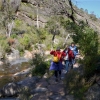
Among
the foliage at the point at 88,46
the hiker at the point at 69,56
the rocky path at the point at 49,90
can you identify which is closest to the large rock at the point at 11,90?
the rocky path at the point at 49,90

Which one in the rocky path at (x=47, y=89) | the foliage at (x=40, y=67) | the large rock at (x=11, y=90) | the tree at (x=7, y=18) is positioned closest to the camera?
the rocky path at (x=47, y=89)

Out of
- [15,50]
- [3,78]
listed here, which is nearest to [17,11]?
[15,50]

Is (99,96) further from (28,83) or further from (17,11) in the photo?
(17,11)

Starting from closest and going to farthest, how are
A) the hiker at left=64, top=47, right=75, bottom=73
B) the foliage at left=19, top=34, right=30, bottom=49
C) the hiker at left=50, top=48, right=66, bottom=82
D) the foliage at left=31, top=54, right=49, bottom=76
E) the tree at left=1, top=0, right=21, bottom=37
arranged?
the hiker at left=50, top=48, right=66, bottom=82, the hiker at left=64, top=47, right=75, bottom=73, the foliage at left=31, top=54, right=49, bottom=76, the foliage at left=19, top=34, right=30, bottom=49, the tree at left=1, top=0, right=21, bottom=37

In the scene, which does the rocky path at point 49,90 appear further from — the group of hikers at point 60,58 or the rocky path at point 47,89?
the group of hikers at point 60,58

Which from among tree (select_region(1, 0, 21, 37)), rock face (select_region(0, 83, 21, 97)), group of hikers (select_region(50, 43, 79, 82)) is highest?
tree (select_region(1, 0, 21, 37))

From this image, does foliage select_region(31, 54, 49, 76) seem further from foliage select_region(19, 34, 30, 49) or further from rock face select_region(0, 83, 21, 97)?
foliage select_region(19, 34, 30, 49)

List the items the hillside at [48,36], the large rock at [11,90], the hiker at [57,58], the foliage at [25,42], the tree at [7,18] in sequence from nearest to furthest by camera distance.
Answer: the hillside at [48,36]
the large rock at [11,90]
the hiker at [57,58]
the foliage at [25,42]
the tree at [7,18]

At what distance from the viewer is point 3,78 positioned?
1689cm

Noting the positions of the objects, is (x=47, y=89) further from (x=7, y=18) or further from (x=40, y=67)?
(x=7, y=18)

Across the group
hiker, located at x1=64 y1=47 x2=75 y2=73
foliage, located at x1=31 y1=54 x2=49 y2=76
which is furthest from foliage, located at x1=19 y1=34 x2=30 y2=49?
hiker, located at x1=64 y1=47 x2=75 y2=73

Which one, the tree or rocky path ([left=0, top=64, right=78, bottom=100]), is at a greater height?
the tree

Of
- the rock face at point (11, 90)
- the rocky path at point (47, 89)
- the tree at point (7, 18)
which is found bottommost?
the rock face at point (11, 90)

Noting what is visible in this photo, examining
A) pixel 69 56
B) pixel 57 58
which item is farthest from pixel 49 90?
pixel 69 56
